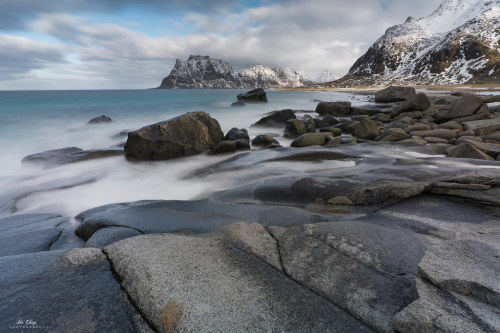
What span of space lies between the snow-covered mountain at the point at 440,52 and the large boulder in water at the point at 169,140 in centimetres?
9478

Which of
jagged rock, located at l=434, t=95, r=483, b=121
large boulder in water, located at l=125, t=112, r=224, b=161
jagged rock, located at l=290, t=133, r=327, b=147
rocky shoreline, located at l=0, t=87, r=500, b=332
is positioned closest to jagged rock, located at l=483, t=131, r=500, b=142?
jagged rock, located at l=434, t=95, r=483, b=121

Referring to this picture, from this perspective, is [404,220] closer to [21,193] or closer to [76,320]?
[76,320]

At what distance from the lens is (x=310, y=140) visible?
32.1ft

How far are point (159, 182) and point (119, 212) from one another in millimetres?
3285

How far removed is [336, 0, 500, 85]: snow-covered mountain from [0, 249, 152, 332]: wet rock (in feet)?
328

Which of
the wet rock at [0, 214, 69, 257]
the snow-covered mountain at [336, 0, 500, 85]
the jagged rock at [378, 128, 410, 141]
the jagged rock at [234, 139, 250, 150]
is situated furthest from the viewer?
the snow-covered mountain at [336, 0, 500, 85]

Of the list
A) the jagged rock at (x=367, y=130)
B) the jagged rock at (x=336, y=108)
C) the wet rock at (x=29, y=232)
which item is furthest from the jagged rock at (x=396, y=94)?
the wet rock at (x=29, y=232)

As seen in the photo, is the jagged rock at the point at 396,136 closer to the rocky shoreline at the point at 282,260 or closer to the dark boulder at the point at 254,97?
the rocky shoreline at the point at 282,260

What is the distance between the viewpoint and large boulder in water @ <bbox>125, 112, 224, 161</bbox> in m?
9.52

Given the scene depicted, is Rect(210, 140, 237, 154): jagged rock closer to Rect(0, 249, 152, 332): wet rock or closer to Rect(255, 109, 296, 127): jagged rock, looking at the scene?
Rect(255, 109, 296, 127): jagged rock

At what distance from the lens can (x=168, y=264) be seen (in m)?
2.43

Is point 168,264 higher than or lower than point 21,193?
higher

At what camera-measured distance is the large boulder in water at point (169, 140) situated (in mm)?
9523

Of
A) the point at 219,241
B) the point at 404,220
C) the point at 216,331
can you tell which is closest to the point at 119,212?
the point at 219,241
